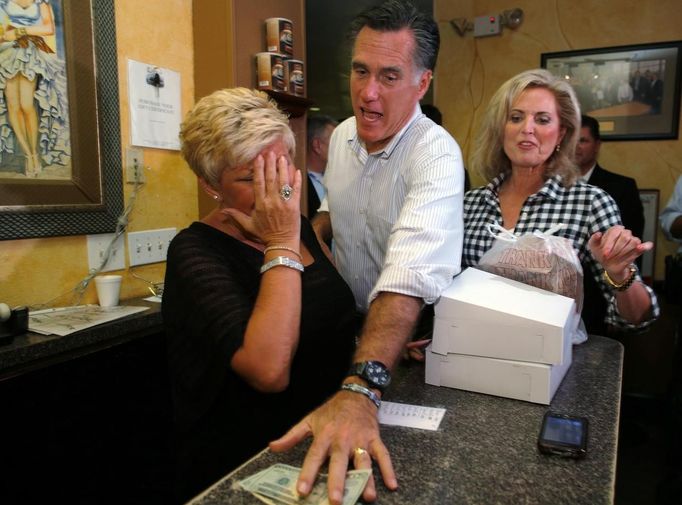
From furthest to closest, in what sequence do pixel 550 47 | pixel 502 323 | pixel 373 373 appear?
pixel 550 47
pixel 502 323
pixel 373 373

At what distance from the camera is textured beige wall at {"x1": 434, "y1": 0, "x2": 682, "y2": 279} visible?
11.4ft

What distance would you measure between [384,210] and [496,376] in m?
0.58

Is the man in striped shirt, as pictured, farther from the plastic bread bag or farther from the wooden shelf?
the wooden shelf

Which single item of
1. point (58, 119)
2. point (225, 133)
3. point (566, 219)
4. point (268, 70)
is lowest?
point (566, 219)

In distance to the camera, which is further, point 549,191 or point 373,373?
point 549,191

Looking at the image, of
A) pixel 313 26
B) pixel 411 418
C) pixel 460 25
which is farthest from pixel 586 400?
pixel 313 26

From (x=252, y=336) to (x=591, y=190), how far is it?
1.17 meters

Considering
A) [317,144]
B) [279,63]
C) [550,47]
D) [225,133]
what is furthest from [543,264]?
[550,47]

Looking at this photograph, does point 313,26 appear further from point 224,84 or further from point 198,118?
point 198,118

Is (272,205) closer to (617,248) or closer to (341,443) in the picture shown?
(341,443)

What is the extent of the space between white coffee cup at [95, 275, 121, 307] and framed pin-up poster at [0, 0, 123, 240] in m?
0.17

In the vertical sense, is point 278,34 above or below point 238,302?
above

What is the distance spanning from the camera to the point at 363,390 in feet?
3.27

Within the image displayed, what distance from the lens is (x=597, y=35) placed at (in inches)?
141
